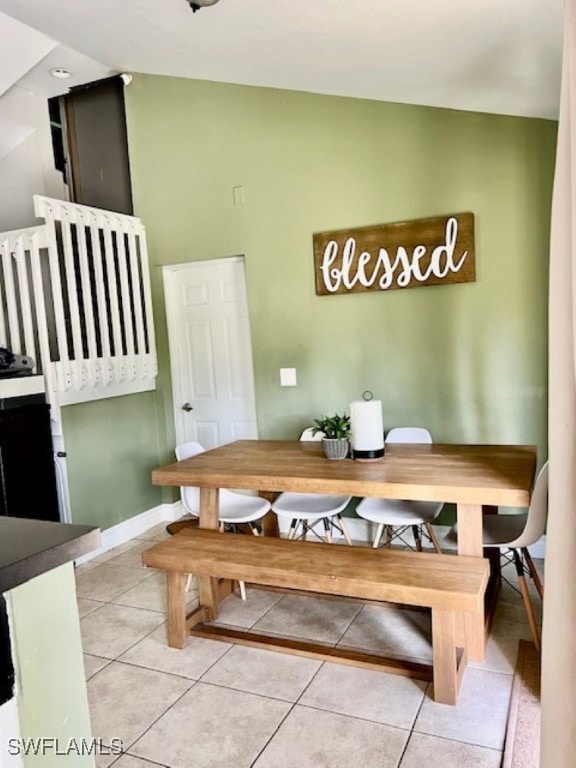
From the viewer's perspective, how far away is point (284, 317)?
156 inches

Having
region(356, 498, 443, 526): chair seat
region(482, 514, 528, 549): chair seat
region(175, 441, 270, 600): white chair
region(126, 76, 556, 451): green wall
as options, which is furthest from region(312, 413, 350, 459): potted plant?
region(126, 76, 556, 451): green wall

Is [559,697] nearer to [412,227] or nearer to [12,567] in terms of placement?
[12,567]

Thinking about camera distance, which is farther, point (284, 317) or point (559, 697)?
point (284, 317)

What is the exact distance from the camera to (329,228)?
3.73m

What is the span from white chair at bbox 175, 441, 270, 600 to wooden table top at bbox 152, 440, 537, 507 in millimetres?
220

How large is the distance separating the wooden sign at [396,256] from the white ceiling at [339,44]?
2.27 ft

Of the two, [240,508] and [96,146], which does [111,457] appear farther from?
[96,146]

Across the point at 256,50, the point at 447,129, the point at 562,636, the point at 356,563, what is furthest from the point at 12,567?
the point at 447,129

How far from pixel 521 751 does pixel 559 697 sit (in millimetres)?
757

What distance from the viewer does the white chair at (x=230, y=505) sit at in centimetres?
310

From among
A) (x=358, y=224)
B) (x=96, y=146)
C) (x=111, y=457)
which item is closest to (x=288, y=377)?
(x=358, y=224)

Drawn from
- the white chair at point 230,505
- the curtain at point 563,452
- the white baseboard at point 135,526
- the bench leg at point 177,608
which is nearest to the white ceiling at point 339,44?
the curtain at point 563,452

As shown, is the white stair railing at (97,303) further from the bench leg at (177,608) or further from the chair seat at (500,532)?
the chair seat at (500,532)

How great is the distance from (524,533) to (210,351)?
2.74 m
